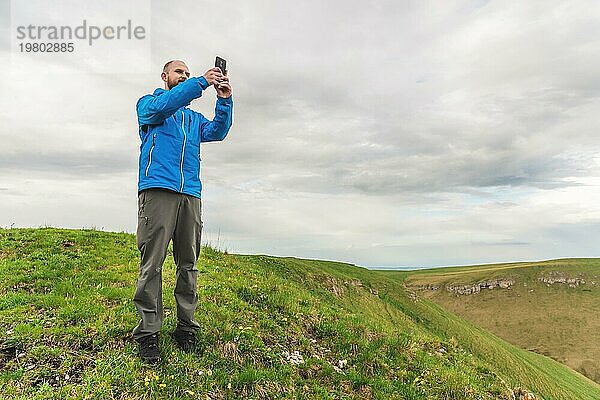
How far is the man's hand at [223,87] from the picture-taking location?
6.29 metres

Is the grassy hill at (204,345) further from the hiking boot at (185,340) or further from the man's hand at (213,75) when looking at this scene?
the man's hand at (213,75)

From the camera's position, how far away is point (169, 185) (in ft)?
20.4

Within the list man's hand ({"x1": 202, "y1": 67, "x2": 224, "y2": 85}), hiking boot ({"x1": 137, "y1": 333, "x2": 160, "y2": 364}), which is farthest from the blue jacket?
hiking boot ({"x1": 137, "y1": 333, "x2": 160, "y2": 364})

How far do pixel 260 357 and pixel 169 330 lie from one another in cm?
170

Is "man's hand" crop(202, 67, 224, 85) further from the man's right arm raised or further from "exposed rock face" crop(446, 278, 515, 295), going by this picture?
"exposed rock face" crop(446, 278, 515, 295)

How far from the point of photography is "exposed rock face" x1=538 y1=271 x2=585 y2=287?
111387 millimetres

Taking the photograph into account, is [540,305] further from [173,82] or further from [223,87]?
[173,82]

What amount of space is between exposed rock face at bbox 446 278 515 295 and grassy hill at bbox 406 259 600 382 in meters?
0.26

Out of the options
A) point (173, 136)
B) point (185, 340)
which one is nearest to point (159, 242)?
point (173, 136)

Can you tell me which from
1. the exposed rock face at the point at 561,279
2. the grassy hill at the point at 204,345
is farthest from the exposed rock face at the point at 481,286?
Result: the grassy hill at the point at 204,345

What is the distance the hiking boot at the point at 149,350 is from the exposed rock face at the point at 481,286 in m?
117

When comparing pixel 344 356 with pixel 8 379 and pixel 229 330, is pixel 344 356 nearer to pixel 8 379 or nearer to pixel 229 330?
pixel 229 330

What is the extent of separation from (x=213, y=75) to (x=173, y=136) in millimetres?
1085

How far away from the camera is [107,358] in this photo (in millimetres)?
6766
